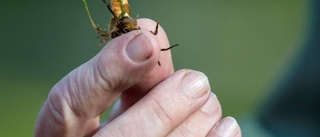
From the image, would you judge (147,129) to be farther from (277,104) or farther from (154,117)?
(277,104)

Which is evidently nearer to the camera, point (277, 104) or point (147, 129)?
point (147, 129)

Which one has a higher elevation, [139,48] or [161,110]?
[139,48]

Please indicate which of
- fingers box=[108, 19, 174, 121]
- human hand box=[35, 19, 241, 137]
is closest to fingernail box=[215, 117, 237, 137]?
human hand box=[35, 19, 241, 137]

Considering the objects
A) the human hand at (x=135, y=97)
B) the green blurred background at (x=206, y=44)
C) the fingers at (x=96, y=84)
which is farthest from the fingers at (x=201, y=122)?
the green blurred background at (x=206, y=44)

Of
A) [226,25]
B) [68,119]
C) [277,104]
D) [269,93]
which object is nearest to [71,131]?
[68,119]

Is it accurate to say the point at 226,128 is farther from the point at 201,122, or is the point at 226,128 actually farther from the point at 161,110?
the point at 161,110

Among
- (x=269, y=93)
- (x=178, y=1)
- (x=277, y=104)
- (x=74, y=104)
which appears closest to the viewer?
(x=74, y=104)

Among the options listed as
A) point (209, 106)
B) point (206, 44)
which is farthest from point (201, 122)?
point (206, 44)
